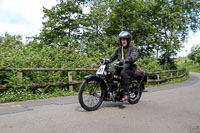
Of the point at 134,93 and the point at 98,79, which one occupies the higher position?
the point at 98,79

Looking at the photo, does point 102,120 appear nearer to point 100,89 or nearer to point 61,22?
point 100,89

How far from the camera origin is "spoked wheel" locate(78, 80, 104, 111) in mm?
4922

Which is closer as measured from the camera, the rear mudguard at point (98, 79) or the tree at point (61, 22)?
the rear mudguard at point (98, 79)

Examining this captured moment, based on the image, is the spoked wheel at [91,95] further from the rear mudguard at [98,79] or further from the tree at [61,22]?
the tree at [61,22]

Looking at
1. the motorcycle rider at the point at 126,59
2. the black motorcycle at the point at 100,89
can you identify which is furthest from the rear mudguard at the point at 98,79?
the motorcycle rider at the point at 126,59

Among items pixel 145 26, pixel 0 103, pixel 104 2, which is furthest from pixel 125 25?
pixel 0 103

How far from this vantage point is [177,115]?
16.2 feet

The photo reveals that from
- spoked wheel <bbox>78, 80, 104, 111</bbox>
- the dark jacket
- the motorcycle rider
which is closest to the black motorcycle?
spoked wheel <bbox>78, 80, 104, 111</bbox>

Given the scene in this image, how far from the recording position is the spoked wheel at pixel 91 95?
4.92 m

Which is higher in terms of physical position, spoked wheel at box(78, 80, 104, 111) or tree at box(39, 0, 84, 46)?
tree at box(39, 0, 84, 46)

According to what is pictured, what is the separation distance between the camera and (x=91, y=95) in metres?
5.19

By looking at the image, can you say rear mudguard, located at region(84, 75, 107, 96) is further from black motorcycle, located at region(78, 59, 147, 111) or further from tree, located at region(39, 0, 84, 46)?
tree, located at region(39, 0, 84, 46)

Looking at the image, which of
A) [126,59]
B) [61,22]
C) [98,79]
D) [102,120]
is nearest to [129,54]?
[126,59]

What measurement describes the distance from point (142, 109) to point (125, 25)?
28957 mm
